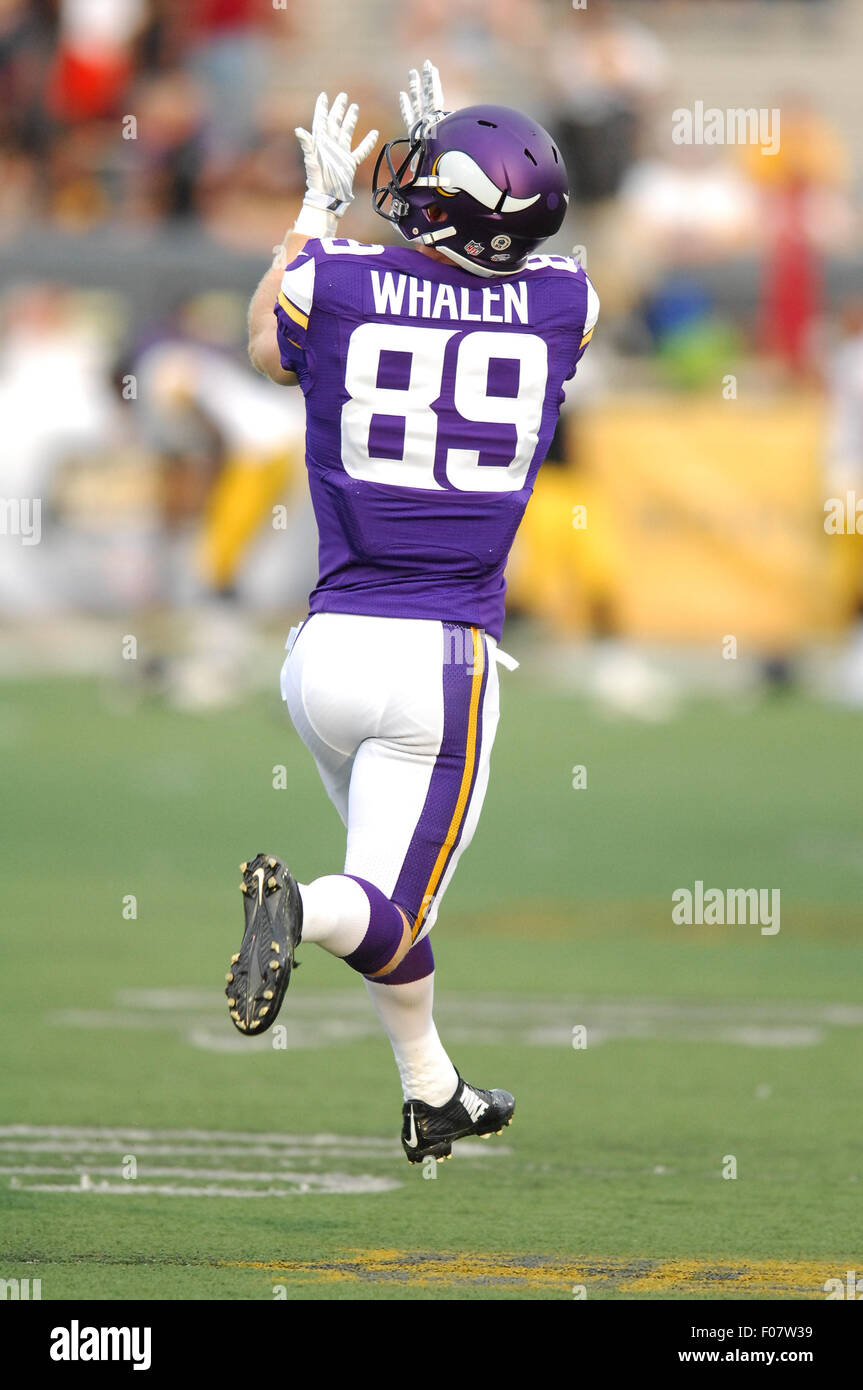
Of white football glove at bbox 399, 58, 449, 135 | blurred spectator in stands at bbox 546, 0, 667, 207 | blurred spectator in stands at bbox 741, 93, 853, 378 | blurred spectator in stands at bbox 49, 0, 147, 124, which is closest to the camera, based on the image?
white football glove at bbox 399, 58, 449, 135

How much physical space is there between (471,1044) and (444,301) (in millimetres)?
2823

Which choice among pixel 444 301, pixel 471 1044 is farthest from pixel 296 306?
pixel 471 1044

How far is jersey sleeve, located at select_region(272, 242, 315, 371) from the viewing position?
5098mm

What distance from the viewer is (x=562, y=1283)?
4.81m

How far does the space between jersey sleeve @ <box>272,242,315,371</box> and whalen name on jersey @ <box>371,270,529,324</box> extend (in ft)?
0.43

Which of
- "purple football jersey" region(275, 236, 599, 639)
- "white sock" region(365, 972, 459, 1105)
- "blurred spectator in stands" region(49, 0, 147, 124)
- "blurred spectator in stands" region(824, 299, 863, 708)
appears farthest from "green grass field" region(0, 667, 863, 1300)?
"blurred spectator in stands" region(49, 0, 147, 124)

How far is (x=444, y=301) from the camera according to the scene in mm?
5137

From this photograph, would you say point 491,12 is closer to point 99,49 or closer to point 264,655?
point 99,49

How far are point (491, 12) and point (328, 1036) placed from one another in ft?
48.7

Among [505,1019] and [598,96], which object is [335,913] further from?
[598,96]

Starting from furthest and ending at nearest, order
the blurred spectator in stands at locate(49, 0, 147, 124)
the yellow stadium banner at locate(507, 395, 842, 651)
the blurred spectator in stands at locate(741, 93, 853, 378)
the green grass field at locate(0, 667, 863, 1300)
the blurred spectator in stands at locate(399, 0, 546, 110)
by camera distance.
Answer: the blurred spectator in stands at locate(399, 0, 546, 110)
the blurred spectator in stands at locate(49, 0, 147, 124)
the blurred spectator in stands at locate(741, 93, 853, 378)
the yellow stadium banner at locate(507, 395, 842, 651)
the green grass field at locate(0, 667, 863, 1300)

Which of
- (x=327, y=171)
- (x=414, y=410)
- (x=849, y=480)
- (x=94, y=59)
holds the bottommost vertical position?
(x=414, y=410)

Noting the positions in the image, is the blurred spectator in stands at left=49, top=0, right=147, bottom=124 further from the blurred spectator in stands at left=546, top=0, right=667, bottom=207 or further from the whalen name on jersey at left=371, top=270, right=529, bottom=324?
the whalen name on jersey at left=371, top=270, right=529, bottom=324

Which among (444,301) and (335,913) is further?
(444,301)
